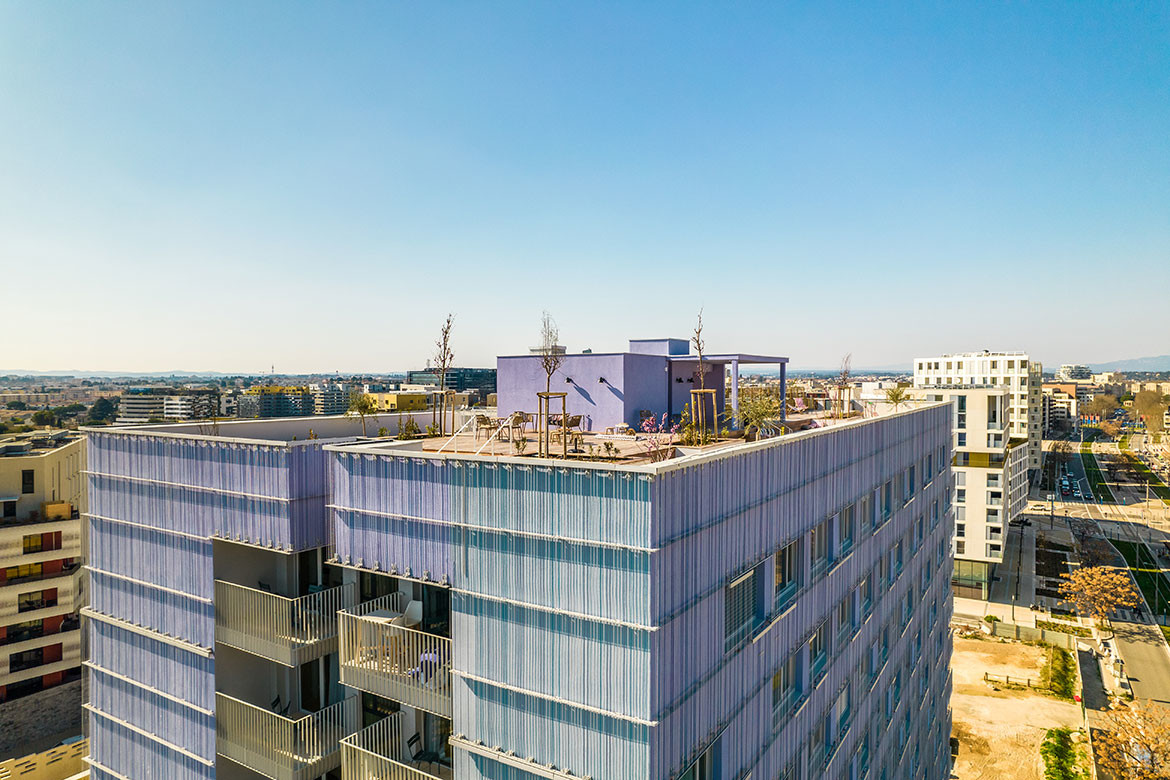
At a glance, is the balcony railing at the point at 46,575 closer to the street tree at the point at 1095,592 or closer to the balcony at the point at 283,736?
the balcony at the point at 283,736

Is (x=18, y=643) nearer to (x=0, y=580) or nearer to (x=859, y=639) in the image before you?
(x=0, y=580)

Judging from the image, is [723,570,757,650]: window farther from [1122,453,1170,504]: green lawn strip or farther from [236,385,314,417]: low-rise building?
[236,385,314,417]: low-rise building

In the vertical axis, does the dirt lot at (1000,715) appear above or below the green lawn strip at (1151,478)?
below

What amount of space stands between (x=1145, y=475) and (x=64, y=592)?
181329mm

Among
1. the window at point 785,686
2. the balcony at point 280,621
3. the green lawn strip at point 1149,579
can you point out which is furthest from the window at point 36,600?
the green lawn strip at point 1149,579

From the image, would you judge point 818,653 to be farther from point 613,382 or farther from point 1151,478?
point 1151,478

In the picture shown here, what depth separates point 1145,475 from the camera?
135 metres

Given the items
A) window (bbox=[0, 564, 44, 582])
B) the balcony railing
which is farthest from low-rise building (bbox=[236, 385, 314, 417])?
window (bbox=[0, 564, 44, 582])

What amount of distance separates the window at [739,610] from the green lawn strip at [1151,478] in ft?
473

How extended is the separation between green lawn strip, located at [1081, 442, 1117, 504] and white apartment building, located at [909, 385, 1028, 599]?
68.0 meters

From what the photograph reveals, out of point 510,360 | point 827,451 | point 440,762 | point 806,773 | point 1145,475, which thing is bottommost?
point 1145,475

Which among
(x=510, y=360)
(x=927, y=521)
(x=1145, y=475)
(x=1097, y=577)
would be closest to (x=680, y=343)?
(x=510, y=360)

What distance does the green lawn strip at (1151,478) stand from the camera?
4715 inches

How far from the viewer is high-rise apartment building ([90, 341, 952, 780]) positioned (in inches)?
365
